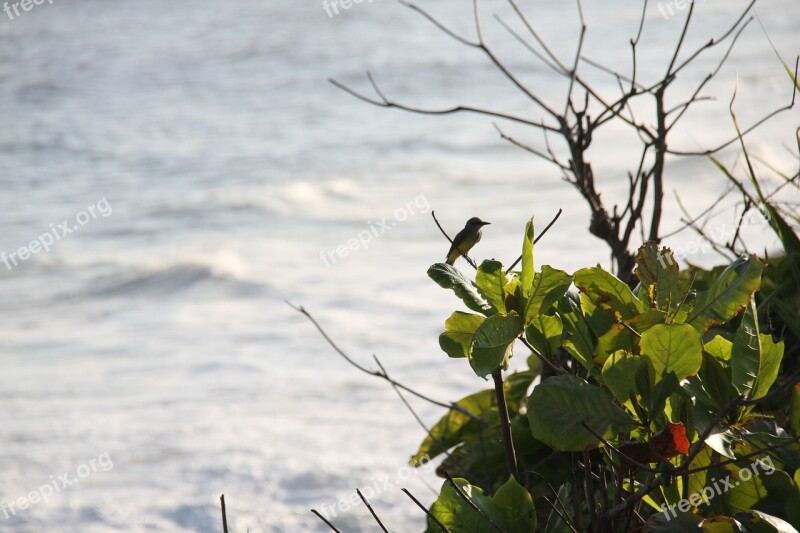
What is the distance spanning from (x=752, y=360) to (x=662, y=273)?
0.14 m

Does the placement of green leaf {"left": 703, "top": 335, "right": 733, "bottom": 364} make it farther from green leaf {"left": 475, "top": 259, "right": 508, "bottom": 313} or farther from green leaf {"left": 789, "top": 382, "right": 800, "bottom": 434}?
green leaf {"left": 475, "top": 259, "right": 508, "bottom": 313}

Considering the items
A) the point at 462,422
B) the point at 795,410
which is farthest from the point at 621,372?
the point at 462,422

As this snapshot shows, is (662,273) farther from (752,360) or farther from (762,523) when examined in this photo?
(762,523)

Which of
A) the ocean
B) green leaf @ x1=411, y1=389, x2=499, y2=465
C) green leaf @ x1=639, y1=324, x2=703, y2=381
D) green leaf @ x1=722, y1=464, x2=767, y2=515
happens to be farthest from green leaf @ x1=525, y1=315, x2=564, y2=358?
the ocean

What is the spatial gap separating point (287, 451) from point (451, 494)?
12.2 feet

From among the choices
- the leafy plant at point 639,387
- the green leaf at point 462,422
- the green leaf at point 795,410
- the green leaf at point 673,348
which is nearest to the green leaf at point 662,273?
the leafy plant at point 639,387

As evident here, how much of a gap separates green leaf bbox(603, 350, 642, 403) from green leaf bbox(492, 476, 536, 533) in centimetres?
19

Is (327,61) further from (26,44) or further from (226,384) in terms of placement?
(226,384)

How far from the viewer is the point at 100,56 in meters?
17.5

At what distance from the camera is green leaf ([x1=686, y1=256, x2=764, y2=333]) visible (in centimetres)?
98

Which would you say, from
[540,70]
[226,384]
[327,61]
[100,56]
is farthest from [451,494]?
[100,56]

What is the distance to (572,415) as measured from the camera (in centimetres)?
95

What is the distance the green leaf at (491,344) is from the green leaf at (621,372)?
0.35 ft

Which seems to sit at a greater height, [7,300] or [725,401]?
[725,401]
